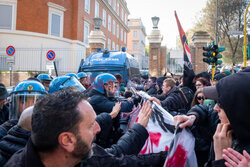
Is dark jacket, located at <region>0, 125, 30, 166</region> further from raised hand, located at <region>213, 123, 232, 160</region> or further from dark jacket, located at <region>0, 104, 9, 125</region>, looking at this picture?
dark jacket, located at <region>0, 104, 9, 125</region>

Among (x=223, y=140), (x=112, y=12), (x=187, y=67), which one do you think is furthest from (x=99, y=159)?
(x=112, y=12)

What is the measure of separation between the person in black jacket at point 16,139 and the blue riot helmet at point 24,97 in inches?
20.5

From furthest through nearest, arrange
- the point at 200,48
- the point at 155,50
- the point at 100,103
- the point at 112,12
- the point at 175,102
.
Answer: the point at 112,12
the point at 155,50
the point at 200,48
the point at 175,102
the point at 100,103

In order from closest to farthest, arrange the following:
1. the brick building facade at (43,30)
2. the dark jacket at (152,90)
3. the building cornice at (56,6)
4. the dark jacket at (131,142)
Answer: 1. the dark jacket at (131,142)
2. the dark jacket at (152,90)
3. the brick building facade at (43,30)
4. the building cornice at (56,6)

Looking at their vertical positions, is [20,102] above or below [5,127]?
above

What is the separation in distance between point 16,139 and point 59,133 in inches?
28.2

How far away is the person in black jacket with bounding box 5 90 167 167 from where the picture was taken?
4.06 feet

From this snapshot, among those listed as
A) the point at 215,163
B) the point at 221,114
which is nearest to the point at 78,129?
the point at 215,163

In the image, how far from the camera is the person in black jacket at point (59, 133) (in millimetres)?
1237

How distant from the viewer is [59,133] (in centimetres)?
125

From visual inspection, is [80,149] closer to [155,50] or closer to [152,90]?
[152,90]

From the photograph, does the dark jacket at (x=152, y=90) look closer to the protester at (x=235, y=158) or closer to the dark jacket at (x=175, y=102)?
the dark jacket at (x=175, y=102)

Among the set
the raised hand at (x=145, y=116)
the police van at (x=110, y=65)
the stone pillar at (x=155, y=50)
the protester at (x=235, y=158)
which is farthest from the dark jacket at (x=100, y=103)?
the stone pillar at (x=155, y=50)

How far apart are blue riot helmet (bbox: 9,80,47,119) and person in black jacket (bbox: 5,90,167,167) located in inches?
39.8
